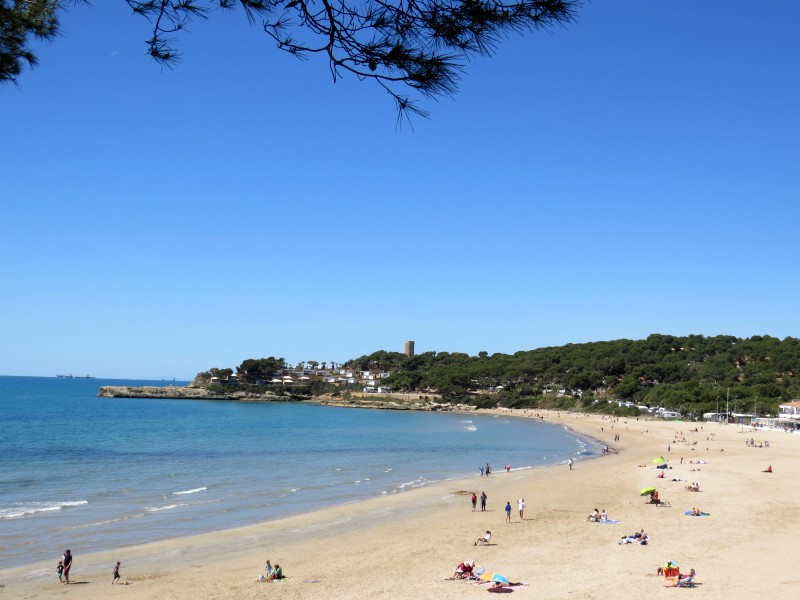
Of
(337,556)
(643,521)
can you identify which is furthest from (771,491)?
(337,556)

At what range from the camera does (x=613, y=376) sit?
108250 mm

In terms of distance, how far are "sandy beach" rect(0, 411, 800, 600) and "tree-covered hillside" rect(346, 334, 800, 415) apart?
5605 centimetres

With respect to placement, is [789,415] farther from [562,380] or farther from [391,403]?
[391,403]

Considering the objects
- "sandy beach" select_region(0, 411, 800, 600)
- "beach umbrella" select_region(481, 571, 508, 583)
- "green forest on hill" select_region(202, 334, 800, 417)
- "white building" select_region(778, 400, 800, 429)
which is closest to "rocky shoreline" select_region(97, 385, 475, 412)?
"green forest on hill" select_region(202, 334, 800, 417)

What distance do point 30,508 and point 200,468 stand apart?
38.7 ft

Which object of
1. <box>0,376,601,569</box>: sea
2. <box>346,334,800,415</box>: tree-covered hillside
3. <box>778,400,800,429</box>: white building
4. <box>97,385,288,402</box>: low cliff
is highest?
<box>346,334,800,415</box>: tree-covered hillside

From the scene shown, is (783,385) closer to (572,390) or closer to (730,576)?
(572,390)

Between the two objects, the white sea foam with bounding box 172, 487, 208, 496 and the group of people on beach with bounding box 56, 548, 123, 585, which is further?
the white sea foam with bounding box 172, 487, 208, 496

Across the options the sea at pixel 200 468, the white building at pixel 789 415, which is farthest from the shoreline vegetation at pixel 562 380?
the sea at pixel 200 468

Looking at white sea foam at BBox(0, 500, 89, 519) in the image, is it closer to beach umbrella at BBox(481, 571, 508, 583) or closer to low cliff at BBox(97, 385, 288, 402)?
beach umbrella at BBox(481, 571, 508, 583)

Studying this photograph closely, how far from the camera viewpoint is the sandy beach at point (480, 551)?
46.6 feet

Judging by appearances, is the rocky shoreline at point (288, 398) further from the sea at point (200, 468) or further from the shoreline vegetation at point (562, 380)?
the sea at point (200, 468)

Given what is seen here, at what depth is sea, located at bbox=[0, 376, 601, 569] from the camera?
70.3 feet

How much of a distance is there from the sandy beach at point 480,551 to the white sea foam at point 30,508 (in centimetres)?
602
